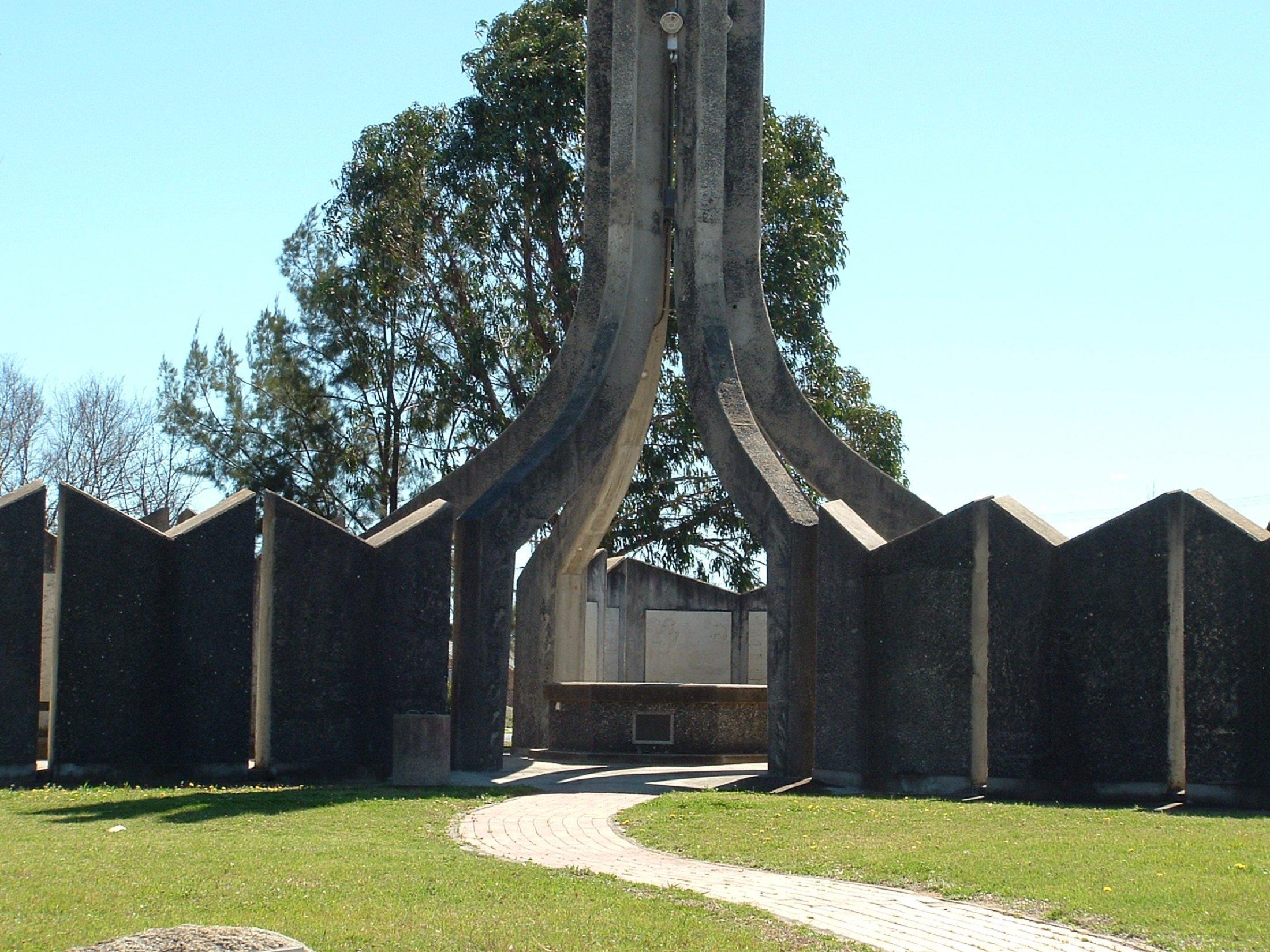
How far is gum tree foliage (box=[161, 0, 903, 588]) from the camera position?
905 inches

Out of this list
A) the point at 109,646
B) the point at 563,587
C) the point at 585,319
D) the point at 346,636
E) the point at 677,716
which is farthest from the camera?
the point at 563,587

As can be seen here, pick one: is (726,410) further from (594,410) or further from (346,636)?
(346,636)

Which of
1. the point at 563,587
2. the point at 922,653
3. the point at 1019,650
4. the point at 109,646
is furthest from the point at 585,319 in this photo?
the point at 1019,650

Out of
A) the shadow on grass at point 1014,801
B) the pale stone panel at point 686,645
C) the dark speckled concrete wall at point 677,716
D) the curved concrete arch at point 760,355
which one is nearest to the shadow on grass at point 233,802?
the shadow on grass at point 1014,801

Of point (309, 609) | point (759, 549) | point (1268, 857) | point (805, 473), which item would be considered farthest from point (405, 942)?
point (759, 549)

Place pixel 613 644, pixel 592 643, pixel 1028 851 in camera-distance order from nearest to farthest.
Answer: pixel 1028 851
pixel 592 643
pixel 613 644

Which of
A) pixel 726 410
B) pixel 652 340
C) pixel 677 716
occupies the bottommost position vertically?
pixel 677 716

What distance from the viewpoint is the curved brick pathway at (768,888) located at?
20.0ft

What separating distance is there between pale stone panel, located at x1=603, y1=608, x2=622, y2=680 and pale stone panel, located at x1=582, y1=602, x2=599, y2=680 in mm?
441

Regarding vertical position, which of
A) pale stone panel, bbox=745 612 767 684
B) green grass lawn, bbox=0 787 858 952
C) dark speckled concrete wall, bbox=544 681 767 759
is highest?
pale stone panel, bbox=745 612 767 684

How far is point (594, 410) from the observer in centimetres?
1447

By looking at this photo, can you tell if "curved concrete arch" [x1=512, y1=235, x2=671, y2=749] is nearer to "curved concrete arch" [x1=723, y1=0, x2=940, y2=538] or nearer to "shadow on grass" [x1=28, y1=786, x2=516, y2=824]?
"curved concrete arch" [x1=723, y1=0, x2=940, y2=538]

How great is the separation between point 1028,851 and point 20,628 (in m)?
8.01

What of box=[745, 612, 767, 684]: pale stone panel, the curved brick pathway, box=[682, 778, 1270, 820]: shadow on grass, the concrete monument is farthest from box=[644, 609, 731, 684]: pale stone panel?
the curved brick pathway
